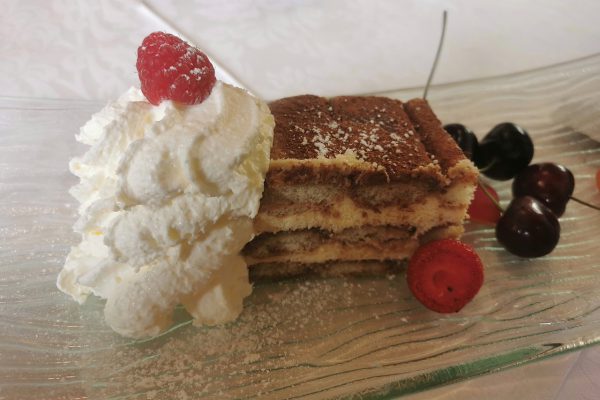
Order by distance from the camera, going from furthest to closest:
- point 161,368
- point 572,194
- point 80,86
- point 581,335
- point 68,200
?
point 80,86, point 572,194, point 68,200, point 581,335, point 161,368

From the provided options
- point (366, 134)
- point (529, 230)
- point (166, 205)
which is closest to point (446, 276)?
point (529, 230)

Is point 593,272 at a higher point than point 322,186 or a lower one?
lower

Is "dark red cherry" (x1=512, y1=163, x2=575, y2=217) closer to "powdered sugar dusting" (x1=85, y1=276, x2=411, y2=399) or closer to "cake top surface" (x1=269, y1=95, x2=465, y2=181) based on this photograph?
"cake top surface" (x1=269, y1=95, x2=465, y2=181)

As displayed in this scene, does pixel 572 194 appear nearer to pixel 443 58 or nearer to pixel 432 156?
pixel 432 156

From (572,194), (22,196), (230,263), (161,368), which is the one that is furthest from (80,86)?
(572,194)

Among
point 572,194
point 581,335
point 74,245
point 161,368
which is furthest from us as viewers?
point 572,194
